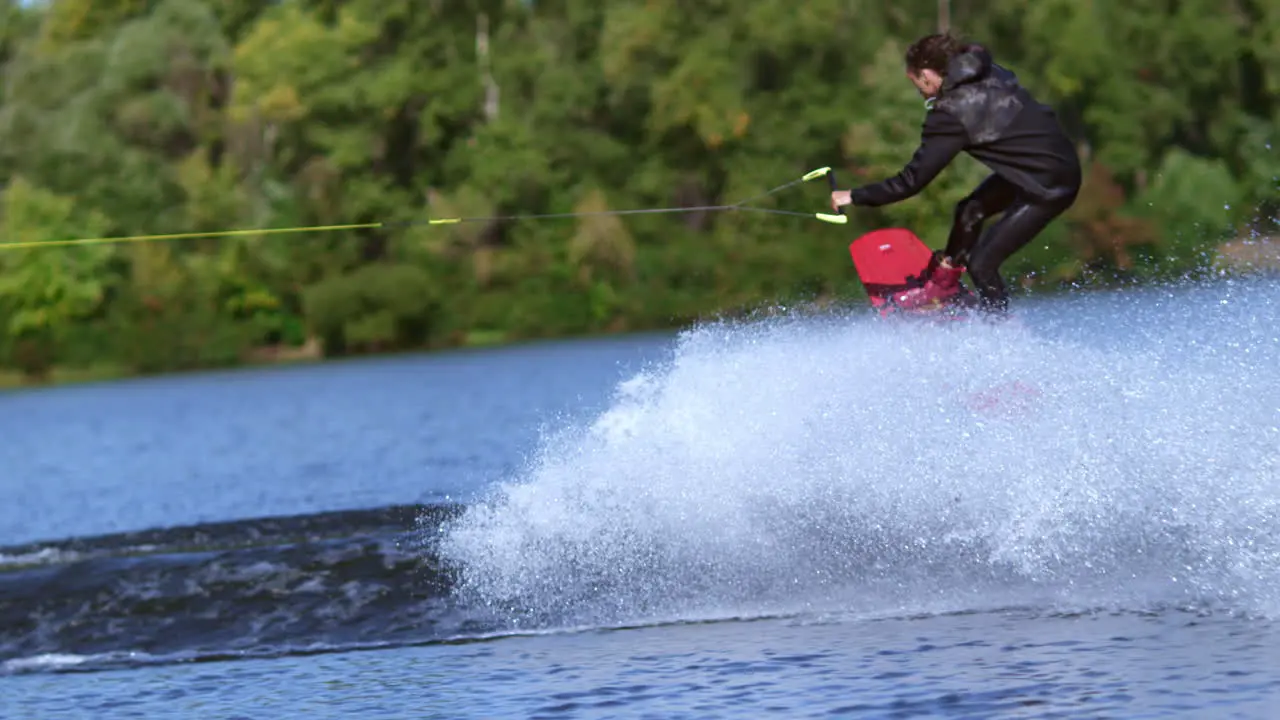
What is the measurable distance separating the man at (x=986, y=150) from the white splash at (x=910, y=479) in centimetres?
57

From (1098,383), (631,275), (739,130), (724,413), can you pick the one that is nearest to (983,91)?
(1098,383)

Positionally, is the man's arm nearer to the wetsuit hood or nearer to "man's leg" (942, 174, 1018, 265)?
the wetsuit hood

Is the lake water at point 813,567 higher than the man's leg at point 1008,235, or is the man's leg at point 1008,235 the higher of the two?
the man's leg at point 1008,235

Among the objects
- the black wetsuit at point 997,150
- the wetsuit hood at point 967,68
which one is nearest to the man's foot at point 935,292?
the black wetsuit at point 997,150

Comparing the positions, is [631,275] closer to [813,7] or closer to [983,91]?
[813,7]

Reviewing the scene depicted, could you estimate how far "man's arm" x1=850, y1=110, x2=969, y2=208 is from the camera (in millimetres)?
9711

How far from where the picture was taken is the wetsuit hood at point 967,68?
→ 979 centimetres

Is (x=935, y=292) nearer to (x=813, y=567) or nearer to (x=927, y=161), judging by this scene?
(x=927, y=161)

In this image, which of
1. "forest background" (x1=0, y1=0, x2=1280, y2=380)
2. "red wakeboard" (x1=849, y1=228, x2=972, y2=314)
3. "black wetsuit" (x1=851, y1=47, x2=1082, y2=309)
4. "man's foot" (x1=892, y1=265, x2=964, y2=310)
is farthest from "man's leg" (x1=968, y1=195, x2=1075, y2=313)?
"forest background" (x1=0, y1=0, x2=1280, y2=380)

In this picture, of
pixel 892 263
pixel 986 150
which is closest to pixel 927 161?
pixel 986 150

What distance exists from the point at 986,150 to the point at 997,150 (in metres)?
0.05

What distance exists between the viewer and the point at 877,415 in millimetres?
10820

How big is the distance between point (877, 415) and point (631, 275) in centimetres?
4941

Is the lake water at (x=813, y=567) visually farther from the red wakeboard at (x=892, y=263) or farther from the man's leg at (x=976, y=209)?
the man's leg at (x=976, y=209)
